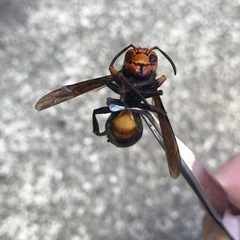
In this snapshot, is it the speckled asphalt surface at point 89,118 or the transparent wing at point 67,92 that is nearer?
the transparent wing at point 67,92

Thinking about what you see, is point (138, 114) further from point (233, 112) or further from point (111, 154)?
point (233, 112)

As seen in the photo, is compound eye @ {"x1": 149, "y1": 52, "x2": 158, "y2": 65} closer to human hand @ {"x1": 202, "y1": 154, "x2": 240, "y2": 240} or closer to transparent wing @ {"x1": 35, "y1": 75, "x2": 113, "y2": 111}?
transparent wing @ {"x1": 35, "y1": 75, "x2": 113, "y2": 111}

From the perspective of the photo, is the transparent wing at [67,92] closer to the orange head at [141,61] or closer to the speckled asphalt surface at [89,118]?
the orange head at [141,61]

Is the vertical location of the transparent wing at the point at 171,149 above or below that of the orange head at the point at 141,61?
below

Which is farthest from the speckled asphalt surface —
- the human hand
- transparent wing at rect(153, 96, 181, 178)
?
transparent wing at rect(153, 96, 181, 178)

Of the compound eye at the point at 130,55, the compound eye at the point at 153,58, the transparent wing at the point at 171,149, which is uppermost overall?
the compound eye at the point at 130,55

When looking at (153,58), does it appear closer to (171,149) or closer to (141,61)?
(141,61)

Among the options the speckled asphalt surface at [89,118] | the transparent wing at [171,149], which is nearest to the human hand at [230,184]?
the transparent wing at [171,149]

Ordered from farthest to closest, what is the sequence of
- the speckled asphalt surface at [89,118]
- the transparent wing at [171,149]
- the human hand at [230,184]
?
the speckled asphalt surface at [89,118], the human hand at [230,184], the transparent wing at [171,149]
